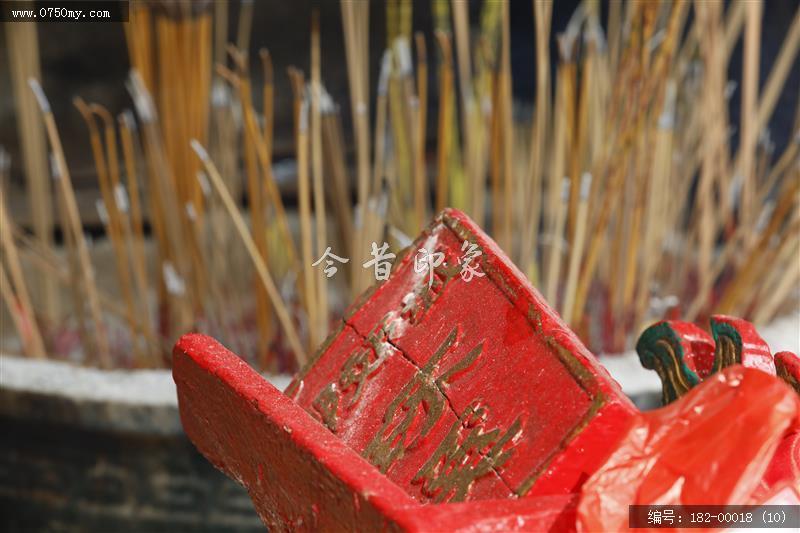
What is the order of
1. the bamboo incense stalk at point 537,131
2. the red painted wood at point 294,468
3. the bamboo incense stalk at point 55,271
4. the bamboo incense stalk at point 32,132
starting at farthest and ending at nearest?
the bamboo incense stalk at point 32,132
the bamboo incense stalk at point 55,271
the bamboo incense stalk at point 537,131
the red painted wood at point 294,468

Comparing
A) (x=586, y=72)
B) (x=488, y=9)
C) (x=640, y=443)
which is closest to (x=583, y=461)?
(x=640, y=443)

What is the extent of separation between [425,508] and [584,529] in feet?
0.20

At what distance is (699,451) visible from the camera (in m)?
0.42

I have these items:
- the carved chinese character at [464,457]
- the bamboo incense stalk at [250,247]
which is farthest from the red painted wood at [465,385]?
the bamboo incense stalk at [250,247]

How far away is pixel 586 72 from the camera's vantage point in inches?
35.6

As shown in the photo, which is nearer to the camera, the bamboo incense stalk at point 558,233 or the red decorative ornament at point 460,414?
the red decorative ornament at point 460,414

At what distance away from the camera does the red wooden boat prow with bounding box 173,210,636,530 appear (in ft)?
1.41

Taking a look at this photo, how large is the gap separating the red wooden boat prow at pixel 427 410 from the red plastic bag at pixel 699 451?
11 mm

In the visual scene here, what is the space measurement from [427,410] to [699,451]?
0.13 metres

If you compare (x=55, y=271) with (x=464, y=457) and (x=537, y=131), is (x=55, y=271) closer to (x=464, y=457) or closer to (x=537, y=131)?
(x=537, y=131)

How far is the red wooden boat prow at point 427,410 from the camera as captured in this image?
1.41ft

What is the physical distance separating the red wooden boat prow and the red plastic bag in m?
0.01

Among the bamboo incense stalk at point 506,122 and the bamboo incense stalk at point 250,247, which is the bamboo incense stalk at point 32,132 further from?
Result: the bamboo incense stalk at point 506,122

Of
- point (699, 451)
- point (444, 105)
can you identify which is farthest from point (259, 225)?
point (699, 451)
